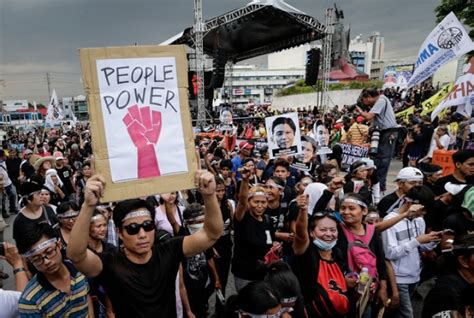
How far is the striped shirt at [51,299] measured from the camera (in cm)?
199

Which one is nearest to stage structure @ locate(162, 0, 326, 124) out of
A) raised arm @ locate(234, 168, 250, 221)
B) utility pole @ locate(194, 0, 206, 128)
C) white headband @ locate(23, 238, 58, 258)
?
utility pole @ locate(194, 0, 206, 128)

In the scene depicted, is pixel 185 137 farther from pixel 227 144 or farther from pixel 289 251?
pixel 227 144

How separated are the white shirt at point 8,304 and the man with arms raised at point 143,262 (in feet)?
2.26

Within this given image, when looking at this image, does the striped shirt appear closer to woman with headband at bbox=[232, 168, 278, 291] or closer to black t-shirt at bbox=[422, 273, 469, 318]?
woman with headband at bbox=[232, 168, 278, 291]

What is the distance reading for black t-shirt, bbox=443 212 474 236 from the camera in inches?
114

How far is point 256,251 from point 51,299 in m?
1.82

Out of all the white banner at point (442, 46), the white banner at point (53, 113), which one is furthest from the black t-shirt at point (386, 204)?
the white banner at point (53, 113)

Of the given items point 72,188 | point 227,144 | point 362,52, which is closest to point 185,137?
point 72,188

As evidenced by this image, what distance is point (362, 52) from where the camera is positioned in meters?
91.1

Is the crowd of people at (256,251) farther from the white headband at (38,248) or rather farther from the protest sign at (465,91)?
the protest sign at (465,91)

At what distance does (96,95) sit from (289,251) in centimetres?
241

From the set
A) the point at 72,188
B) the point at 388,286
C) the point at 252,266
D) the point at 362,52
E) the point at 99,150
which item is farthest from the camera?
the point at 362,52

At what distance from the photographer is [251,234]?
3.22 metres

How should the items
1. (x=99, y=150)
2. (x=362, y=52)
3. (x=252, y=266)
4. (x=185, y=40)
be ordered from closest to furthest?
1. (x=99, y=150)
2. (x=252, y=266)
3. (x=185, y=40)
4. (x=362, y=52)
